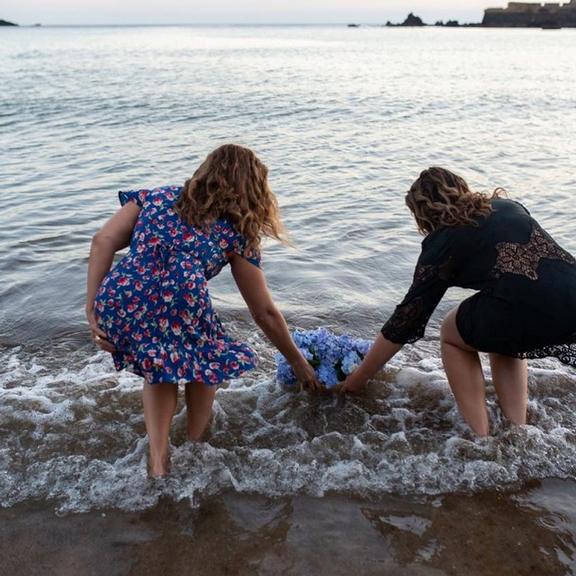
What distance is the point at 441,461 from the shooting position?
380cm

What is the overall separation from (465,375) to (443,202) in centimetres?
103

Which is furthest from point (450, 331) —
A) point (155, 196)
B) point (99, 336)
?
point (99, 336)

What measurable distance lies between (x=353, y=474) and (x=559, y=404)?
1635mm

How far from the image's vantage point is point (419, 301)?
375 cm

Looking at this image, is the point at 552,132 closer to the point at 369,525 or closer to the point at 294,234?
the point at 294,234

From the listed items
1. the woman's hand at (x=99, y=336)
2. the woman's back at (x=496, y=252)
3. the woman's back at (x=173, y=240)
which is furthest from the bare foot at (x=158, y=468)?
the woman's back at (x=496, y=252)

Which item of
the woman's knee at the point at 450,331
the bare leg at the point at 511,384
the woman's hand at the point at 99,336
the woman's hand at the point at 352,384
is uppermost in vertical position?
the woman's hand at the point at 99,336

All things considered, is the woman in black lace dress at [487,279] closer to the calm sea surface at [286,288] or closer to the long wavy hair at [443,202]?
the long wavy hair at [443,202]

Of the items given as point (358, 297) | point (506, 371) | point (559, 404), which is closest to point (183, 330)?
point (506, 371)

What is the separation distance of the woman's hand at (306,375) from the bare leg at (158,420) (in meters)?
0.95

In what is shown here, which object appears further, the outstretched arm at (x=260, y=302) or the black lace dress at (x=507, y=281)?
the outstretched arm at (x=260, y=302)

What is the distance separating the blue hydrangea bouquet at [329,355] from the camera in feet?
15.0

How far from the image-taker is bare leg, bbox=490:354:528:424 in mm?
3975

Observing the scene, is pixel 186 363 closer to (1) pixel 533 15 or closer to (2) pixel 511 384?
(2) pixel 511 384
